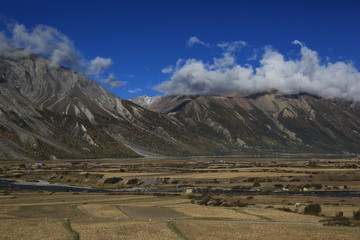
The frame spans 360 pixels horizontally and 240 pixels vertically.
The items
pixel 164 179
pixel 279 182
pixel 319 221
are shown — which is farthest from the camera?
pixel 164 179

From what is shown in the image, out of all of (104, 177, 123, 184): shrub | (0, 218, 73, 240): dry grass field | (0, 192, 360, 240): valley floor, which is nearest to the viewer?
(0, 218, 73, 240): dry grass field

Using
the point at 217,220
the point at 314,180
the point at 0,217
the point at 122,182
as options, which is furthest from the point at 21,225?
the point at 314,180

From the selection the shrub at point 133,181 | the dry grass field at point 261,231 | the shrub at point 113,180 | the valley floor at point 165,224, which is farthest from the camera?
the shrub at point 113,180

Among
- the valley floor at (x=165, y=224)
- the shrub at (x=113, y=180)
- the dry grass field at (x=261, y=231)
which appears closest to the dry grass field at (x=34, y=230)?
the valley floor at (x=165, y=224)

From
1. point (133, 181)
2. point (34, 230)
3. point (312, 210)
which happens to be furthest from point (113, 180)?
point (34, 230)

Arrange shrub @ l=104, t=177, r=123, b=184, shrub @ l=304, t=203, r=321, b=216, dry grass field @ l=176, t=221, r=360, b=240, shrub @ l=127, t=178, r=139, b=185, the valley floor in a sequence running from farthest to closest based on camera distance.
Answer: shrub @ l=104, t=177, r=123, b=184 < shrub @ l=127, t=178, r=139, b=185 < shrub @ l=304, t=203, r=321, b=216 < the valley floor < dry grass field @ l=176, t=221, r=360, b=240

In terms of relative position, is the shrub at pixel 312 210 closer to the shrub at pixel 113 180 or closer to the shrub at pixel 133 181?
the shrub at pixel 133 181

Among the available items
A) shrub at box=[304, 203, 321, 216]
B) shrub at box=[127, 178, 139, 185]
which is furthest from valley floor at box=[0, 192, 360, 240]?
shrub at box=[127, 178, 139, 185]

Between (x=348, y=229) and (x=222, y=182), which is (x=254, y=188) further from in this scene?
(x=348, y=229)

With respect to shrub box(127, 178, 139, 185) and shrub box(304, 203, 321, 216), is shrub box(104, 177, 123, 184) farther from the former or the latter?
shrub box(304, 203, 321, 216)

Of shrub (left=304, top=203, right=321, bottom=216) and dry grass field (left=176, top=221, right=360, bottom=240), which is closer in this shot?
dry grass field (left=176, top=221, right=360, bottom=240)

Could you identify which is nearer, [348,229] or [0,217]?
[348,229]
